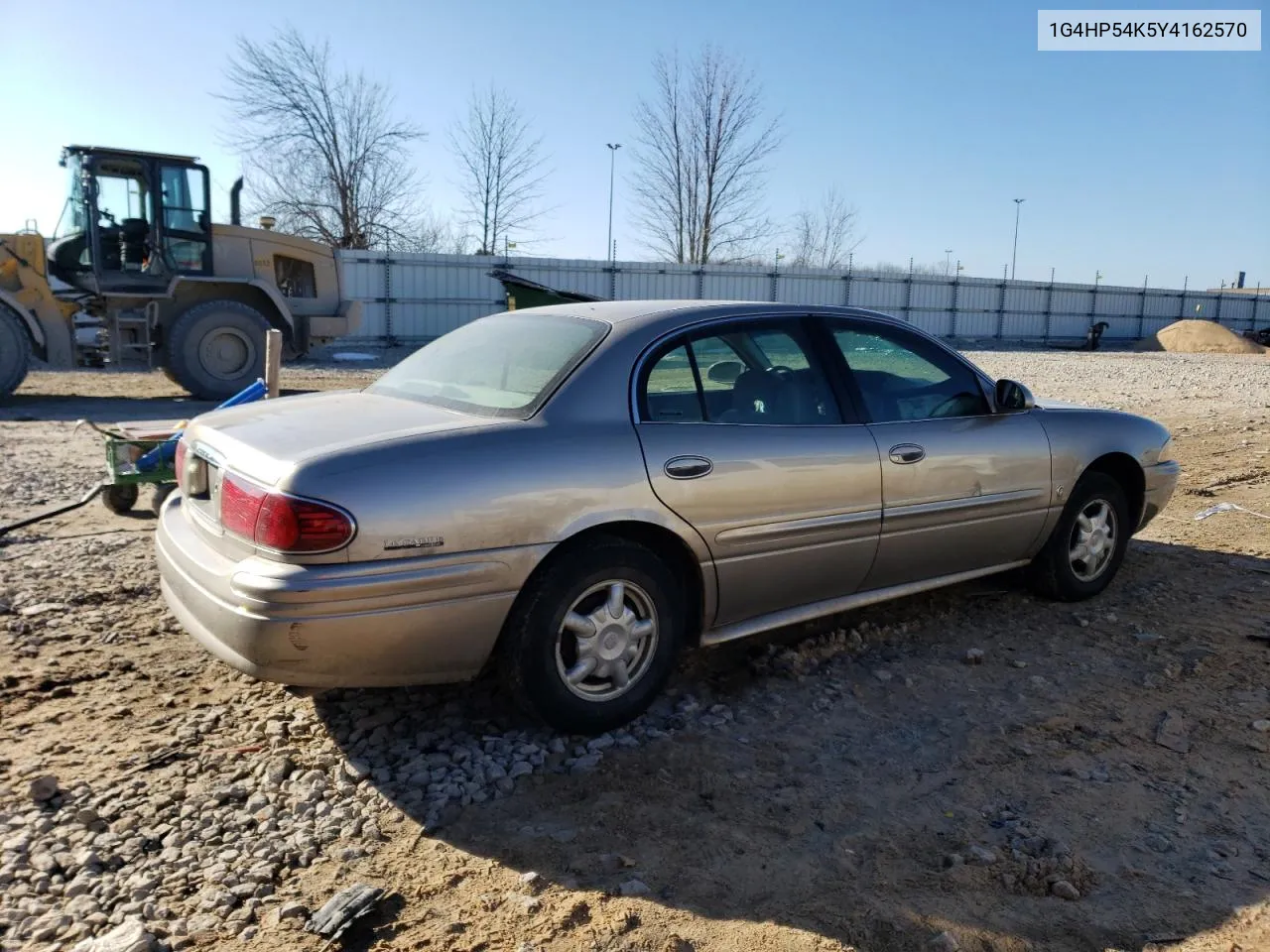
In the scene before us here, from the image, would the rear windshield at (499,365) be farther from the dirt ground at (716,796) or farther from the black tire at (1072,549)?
the black tire at (1072,549)

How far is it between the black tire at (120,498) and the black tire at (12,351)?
274 inches

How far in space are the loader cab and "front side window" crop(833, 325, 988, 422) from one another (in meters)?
11.1

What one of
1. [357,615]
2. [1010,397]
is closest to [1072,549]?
[1010,397]

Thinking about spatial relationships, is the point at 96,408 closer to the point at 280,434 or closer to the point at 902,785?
the point at 280,434

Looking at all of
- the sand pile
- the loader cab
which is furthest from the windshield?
the sand pile

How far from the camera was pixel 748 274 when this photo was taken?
3025 centimetres

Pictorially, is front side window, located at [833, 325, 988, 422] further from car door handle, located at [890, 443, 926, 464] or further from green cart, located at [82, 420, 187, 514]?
green cart, located at [82, 420, 187, 514]

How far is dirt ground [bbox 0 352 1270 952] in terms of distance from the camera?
2492 mm

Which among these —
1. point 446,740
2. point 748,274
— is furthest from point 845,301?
point 446,740

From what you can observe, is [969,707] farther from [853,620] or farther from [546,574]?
[546,574]

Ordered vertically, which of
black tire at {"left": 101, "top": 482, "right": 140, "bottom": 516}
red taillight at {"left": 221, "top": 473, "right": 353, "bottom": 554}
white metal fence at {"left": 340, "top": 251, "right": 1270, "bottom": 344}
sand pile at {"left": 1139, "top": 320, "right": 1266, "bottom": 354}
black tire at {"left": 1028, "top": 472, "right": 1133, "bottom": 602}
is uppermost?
white metal fence at {"left": 340, "top": 251, "right": 1270, "bottom": 344}

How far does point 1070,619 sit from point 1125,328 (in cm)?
4027

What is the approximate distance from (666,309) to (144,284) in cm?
1109

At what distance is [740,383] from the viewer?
3877mm
